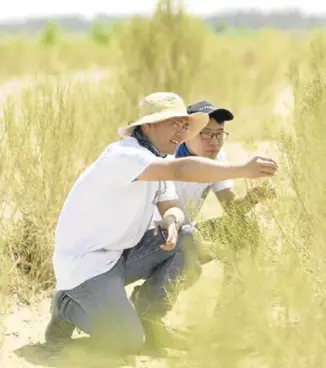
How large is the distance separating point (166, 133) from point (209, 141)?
19.5 inches

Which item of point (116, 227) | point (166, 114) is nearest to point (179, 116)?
point (166, 114)

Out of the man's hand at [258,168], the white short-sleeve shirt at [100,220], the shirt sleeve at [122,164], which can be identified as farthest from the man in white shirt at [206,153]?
the man's hand at [258,168]

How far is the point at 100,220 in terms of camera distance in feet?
17.2

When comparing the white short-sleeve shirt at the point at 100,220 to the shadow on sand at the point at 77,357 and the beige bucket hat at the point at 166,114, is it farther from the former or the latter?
the shadow on sand at the point at 77,357

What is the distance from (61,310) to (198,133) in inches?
44.2

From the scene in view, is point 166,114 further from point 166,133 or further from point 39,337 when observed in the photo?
point 39,337

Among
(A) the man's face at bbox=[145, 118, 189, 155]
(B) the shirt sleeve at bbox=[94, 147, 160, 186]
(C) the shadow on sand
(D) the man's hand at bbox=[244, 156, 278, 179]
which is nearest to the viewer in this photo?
(D) the man's hand at bbox=[244, 156, 278, 179]

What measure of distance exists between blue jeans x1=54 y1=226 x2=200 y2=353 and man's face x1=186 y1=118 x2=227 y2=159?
427 millimetres

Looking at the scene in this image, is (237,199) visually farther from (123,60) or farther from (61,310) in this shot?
(123,60)

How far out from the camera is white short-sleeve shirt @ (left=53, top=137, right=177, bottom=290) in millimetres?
5152

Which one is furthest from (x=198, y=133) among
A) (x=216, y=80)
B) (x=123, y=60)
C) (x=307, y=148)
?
(x=216, y=80)

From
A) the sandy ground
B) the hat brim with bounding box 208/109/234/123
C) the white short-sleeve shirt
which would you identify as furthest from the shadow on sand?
the hat brim with bounding box 208/109/234/123

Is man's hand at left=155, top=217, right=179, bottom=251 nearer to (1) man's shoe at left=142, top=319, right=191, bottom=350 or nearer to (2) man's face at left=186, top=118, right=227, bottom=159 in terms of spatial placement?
(1) man's shoe at left=142, top=319, right=191, bottom=350

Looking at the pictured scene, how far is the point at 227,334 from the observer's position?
3826mm
